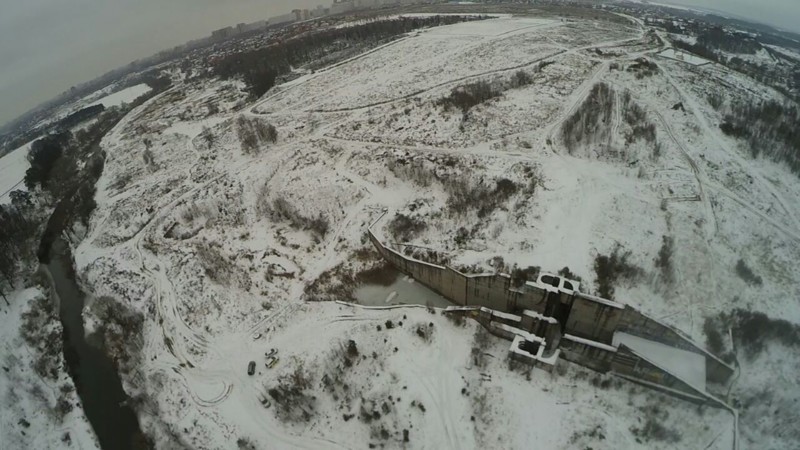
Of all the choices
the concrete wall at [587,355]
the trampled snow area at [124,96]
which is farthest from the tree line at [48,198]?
the concrete wall at [587,355]

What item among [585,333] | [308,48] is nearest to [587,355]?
[585,333]

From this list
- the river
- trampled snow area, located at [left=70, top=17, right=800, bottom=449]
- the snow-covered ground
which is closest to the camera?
trampled snow area, located at [left=70, top=17, right=800, bottom=449]

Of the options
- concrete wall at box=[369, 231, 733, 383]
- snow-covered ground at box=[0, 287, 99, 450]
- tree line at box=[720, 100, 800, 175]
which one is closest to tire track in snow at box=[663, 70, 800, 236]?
tree line at box=[720, 100, 800, 175]

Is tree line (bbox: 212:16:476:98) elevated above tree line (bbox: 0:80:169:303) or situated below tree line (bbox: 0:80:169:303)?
above

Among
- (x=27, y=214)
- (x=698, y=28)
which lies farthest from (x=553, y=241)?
(x=698, y=28)

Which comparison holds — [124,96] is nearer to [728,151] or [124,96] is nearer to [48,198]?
[48,198]

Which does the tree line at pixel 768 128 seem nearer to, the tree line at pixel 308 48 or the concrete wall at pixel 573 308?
the concrete wall at pixel 573 308

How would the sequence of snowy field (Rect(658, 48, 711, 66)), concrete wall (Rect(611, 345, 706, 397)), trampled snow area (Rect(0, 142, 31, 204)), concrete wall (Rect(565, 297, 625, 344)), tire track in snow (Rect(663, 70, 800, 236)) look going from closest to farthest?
concrete wall (Rect(611, 345, 706, 397))
concrete wall (Rect(565, 297, 625, 344))
tire track in snow (Rect(663, 70, 800, 236))
snowy field (Rect(658, 48, 711, 66))
trampled snow area (Rect(0, 142, 31, 204))

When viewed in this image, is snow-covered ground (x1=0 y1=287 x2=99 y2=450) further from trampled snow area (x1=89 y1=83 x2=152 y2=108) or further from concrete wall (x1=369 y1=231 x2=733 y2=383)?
trampled snow area (x1=89 y1=83 x2=152 y2=108)
